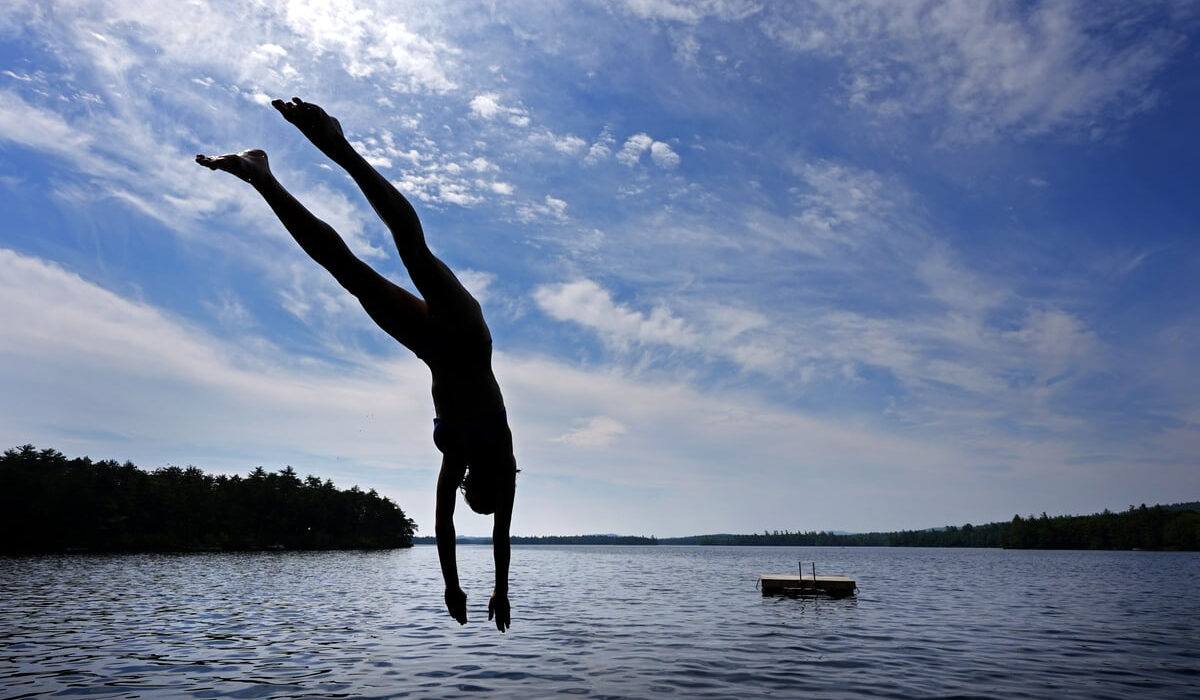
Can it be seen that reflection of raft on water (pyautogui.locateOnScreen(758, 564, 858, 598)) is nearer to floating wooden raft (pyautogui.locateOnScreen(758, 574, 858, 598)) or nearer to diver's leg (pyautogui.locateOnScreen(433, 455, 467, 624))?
floating wooden raft (pyautogui.locateOnScreen(758, 574, 858, 598))

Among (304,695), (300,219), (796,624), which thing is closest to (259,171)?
(300,219)

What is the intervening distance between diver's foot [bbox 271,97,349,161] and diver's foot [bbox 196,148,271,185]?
1.48 feet

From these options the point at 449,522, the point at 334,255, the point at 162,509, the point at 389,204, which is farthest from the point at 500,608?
the point at 162,509

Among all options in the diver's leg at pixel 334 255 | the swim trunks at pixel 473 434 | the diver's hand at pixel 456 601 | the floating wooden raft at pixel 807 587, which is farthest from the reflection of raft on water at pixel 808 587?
the diver's leg at pixel 334 255

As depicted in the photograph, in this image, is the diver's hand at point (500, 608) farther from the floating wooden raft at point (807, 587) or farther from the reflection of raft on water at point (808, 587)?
the floating wooden raft at point (807, 587)

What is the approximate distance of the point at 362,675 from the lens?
21.9m

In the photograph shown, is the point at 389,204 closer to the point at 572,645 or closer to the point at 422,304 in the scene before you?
the point at 422,304

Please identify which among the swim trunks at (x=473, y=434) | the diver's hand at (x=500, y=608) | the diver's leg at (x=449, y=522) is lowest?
the diver's hand at (x=500, y=608)

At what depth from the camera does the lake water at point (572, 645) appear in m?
20.7

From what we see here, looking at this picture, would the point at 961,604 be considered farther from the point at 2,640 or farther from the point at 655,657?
the point at 2,640

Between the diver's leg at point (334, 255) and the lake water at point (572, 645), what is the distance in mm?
17460

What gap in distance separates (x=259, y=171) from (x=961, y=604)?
5779cm

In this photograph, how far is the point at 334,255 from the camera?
4.41 meters

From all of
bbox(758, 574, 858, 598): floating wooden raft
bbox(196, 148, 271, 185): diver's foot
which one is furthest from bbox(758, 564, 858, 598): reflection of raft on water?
bbox(196, 148, 271, 185): diver's foot
